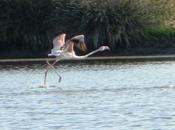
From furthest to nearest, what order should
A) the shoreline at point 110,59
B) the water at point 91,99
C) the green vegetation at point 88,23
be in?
1. the green vegetation at point 88,23
2. the shoreline at point 110,59
3. the water at point 91,99

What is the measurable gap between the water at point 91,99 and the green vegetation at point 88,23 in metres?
11.8

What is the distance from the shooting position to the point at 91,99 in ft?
97.0

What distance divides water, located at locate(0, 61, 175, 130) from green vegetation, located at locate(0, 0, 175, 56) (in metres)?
11.8

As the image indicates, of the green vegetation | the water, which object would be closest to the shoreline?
the green vegetation

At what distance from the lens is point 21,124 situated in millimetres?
23656

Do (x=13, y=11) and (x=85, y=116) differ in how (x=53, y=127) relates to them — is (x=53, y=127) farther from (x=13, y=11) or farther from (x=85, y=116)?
(x=13, y=11)

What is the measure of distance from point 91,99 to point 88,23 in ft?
89.6

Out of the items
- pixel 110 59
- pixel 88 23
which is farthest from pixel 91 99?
pixel 88 23

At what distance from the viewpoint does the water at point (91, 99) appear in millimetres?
23703

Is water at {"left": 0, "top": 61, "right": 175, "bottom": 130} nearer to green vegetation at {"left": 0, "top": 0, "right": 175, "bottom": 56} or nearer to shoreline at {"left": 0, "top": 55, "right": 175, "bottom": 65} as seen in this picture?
shoreline at {"left": 0, "top": 55, "right": 175, "bottom": 65}

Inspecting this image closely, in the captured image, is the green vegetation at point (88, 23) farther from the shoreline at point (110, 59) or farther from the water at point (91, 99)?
the water at point (91, 99)

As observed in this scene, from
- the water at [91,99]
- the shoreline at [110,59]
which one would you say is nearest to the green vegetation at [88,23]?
the shoreline at [110,59]

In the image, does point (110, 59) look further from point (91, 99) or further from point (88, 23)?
point (91, 99)

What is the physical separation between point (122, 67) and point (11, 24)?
1567 centimetres
